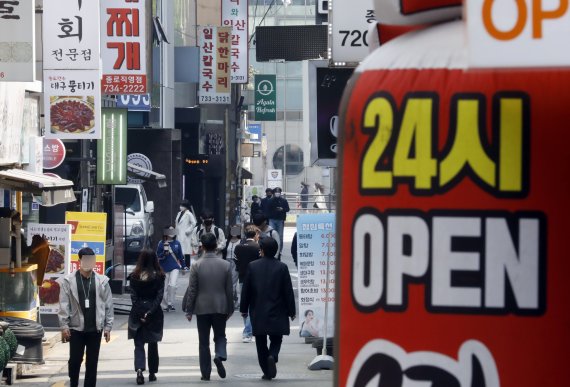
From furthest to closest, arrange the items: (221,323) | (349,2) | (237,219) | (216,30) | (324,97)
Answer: (237,219), (216,30), (221,323), (324,97), (349,2)

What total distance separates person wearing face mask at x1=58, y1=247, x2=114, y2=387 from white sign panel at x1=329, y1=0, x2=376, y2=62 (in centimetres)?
371

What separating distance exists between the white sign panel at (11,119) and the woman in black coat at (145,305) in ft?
6.34

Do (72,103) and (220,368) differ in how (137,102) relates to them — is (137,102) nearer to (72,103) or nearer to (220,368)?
(72,103)

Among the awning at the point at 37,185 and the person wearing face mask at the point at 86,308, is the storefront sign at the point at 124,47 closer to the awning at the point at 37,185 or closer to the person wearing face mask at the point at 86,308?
the awning at the point at 37,185

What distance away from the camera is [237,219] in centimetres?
5294

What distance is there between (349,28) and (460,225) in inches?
265

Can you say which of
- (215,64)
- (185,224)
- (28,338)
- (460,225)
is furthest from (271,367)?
(215,64)

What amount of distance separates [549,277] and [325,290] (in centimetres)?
1111

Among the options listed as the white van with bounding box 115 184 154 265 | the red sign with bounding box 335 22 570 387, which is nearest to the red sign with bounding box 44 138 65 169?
the white van with bounding box 115 184 154 265

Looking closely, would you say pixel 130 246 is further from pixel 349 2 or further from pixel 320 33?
pixel 349 2

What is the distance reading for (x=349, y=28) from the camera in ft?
37.7

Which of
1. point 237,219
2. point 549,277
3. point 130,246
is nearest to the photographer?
point 549,277

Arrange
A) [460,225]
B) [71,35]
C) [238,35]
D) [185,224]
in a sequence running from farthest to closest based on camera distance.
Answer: [238,35]
[185,224]
[71,35]
[460,225]

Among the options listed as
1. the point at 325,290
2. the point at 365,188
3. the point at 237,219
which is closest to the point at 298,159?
the point at 237,219
